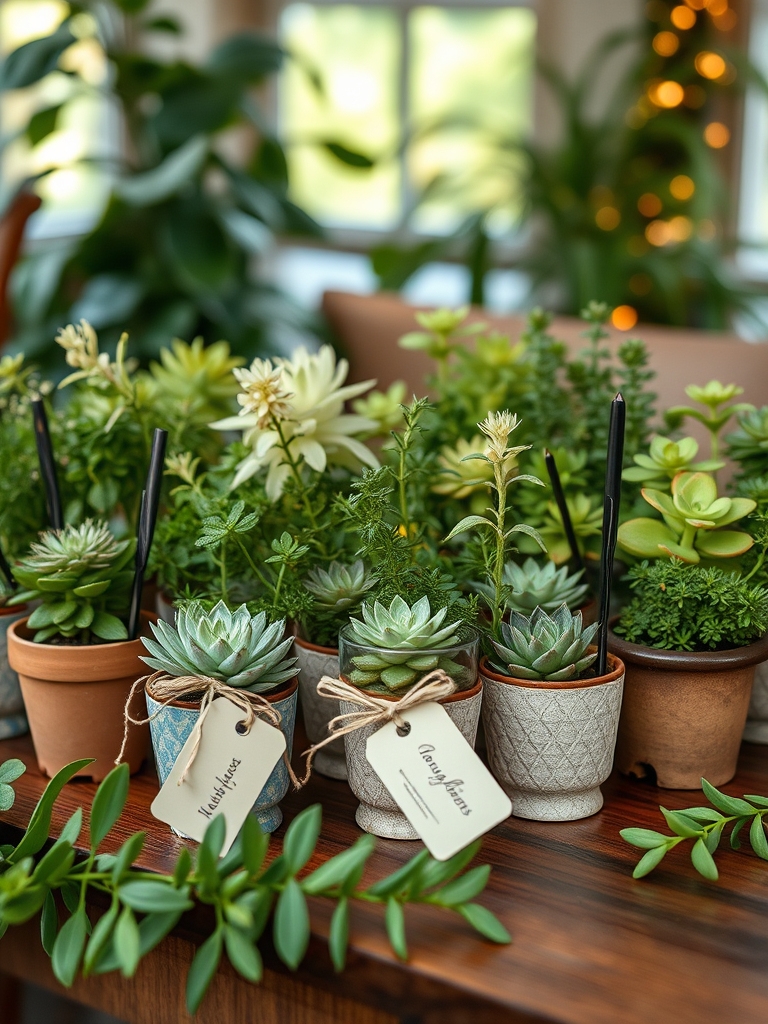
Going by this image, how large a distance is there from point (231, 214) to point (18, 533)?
182cm

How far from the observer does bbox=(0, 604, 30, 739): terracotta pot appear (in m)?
0.92

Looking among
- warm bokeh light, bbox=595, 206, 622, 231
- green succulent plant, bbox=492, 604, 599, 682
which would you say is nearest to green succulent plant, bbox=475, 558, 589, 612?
green succulent plant, bbox=492, 604, 599, 682

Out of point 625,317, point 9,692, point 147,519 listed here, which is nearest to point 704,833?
point 147,519

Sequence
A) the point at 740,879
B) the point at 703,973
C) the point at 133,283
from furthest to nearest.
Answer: the point at 133,283 → the point at 740,879 → the point at 703,973

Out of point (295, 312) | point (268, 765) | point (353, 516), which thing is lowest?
point (295, 312)

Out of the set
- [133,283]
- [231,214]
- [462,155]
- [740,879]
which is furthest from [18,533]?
[462,155]

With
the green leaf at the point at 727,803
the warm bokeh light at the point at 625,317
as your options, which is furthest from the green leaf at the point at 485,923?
the warm bokeh light at the point at 625,317

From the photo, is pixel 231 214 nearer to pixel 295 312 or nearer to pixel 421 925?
pixel 295 312

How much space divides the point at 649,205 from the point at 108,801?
3.38 m

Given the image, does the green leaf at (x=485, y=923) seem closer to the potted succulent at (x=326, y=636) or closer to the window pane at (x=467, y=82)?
the potted succulent at (x=326, y=636)

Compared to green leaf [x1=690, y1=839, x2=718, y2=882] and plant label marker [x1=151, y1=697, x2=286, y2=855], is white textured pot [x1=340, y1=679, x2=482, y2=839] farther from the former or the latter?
green leaf [x1=690, y1=839, x2=718, y2=882]

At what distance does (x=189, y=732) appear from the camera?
75cm

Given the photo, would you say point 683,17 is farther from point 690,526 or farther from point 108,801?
point 108,801

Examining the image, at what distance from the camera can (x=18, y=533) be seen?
104 cm
